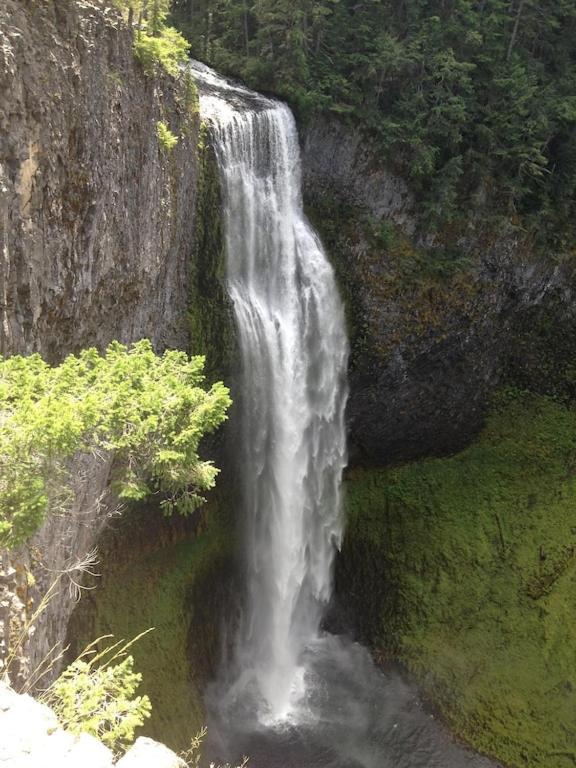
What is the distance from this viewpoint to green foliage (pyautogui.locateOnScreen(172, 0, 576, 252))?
647 inches

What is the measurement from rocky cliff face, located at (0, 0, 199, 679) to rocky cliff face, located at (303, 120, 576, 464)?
6.58m

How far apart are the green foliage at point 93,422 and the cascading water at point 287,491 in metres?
7.81

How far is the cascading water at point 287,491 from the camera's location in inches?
558

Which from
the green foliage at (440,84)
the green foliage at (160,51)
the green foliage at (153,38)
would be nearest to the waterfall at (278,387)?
the green foliage at (440,84)

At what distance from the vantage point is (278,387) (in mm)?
15312

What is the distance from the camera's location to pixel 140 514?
13531mm

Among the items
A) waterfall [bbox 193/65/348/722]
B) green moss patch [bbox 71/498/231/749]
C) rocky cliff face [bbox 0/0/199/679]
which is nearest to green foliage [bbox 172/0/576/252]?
waterfall [bbox 193/65/348/722]

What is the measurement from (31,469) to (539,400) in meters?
18.1

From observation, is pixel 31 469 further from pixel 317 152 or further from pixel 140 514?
pixel 317 152

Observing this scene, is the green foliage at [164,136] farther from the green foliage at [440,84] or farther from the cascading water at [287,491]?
the green foliage at [440,84]

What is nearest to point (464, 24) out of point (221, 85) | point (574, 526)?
point (221, 85)

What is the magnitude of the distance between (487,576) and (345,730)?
20.4 feet

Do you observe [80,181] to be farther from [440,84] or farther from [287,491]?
[440,84]

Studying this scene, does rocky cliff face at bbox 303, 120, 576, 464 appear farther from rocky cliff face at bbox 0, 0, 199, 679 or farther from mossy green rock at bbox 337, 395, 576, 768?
rocky cliff face at bbox 0, 0, 199, 679
